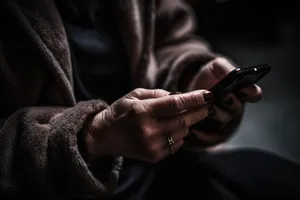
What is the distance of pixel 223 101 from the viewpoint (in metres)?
0.53

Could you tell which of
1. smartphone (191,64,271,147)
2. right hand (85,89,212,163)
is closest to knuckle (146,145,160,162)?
right hand (85,89,212,163)

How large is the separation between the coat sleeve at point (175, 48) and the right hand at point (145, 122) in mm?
181

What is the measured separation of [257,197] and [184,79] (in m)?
0.23

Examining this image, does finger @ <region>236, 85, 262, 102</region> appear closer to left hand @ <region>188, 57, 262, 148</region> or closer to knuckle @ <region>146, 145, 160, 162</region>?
left hand @ <region>188, 57, 262, 148</region>

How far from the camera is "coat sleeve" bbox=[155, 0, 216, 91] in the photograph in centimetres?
63

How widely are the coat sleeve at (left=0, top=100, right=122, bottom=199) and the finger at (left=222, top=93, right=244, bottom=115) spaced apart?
0.20 metres

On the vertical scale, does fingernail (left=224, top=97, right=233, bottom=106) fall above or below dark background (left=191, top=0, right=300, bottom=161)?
above

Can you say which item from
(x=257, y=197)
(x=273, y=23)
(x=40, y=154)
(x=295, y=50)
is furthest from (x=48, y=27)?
(x=273, y=23)

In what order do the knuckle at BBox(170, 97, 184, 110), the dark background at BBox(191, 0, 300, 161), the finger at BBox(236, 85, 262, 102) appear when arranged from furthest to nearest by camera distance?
the dark background at BBox(191, 0, 300, 161) < the finger at BBox(236, 85, 262, 102) < the knuckle at BBox(170, 97, 184, 110)

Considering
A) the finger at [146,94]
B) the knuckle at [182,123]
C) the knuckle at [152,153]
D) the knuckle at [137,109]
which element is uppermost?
the knuckle at [137,109]

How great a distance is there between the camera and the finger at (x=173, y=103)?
0.42 metres

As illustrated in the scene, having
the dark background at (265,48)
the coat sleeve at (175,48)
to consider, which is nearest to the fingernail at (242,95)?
the coat sleeve at (175,48)

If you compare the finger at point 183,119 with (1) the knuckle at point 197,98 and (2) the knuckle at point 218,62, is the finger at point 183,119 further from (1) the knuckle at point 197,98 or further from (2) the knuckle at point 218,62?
(2) the knuckle at point 218,62

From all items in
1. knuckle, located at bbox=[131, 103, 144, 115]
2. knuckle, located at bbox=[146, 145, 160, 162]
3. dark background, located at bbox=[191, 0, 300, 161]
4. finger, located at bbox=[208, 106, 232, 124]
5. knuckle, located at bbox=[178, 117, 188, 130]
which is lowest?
dark background, located at bbox=[191, 0, 300, 161]
